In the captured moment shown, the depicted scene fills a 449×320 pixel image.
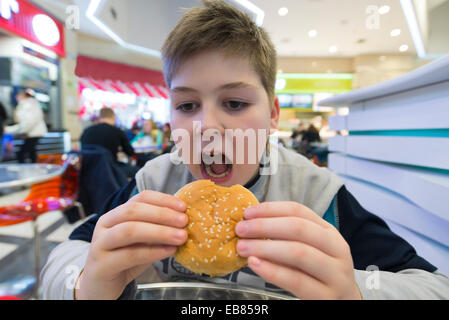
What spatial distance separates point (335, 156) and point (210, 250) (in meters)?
1.36

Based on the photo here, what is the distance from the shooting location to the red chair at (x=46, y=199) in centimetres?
153

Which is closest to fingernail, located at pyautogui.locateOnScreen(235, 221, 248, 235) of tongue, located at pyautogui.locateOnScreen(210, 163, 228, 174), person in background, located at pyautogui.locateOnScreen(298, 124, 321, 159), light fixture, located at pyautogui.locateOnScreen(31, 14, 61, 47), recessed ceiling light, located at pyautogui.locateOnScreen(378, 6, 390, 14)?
tongue, located at pyautogui.locateOnScreen(210, 163, 228, 174)

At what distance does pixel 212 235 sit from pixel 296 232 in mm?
171

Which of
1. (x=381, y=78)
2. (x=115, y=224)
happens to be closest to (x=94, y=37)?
(x=115, y=224)

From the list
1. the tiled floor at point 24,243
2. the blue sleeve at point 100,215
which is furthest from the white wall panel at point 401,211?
the tiled floor at point 24,243

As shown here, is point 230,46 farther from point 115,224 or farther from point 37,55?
point 37,55

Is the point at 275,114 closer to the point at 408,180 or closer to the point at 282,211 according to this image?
the point at 282,211

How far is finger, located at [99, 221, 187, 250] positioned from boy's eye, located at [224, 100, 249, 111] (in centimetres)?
33

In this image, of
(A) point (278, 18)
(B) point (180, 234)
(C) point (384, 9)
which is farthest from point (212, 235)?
(C) point (384, 9)

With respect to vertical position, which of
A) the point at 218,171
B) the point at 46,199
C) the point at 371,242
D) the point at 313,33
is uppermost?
the point at 313,33

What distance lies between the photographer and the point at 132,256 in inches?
17.0

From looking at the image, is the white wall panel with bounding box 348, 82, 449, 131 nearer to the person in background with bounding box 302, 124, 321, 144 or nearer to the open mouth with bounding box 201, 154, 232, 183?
the open mouth with bounding box 201, 154, 232, 183

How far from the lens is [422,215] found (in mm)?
801

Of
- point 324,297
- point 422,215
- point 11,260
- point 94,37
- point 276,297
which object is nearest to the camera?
point 324,297
